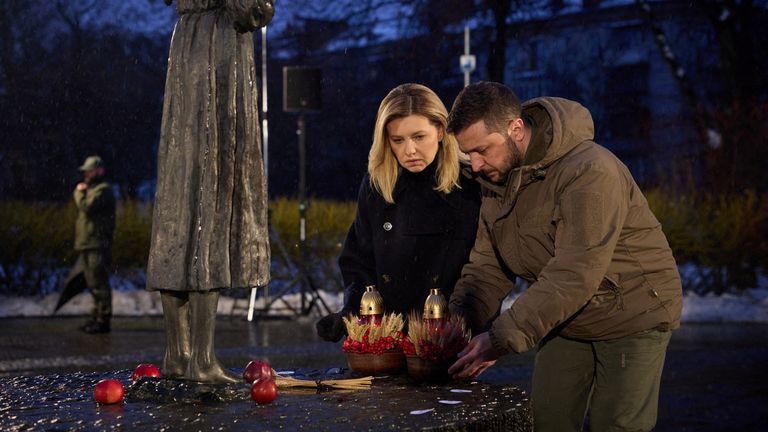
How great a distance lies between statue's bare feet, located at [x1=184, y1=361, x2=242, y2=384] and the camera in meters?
4.25

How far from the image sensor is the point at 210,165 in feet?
13.8

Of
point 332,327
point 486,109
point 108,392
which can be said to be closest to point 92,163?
point 332,327

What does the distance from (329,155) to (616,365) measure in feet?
84.1

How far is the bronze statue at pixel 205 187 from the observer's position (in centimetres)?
421

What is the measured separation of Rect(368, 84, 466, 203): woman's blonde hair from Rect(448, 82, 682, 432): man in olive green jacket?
15.0 inches

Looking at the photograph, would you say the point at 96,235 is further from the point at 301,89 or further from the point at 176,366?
the point at 176,366

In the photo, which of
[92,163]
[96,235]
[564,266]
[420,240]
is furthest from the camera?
[96,235]

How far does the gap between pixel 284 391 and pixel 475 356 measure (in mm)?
703

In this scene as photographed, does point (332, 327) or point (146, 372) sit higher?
point (332, 327)

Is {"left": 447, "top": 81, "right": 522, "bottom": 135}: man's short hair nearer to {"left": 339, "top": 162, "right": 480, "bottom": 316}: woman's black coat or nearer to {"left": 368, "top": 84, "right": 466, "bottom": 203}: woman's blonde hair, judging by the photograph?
{"left": 368, "top": 84, "right": 466, "bottom": 203}: woman's blonde hair

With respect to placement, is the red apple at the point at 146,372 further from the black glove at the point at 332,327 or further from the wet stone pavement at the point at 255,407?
the black glove at the point at 332,327

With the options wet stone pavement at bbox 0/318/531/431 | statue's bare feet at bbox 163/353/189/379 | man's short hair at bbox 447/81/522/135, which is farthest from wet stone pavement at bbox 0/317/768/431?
man's short hair at bbox 447/81/522/135

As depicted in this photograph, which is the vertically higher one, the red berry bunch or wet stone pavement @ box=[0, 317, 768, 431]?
the red berry bunch

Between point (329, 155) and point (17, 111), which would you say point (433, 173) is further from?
point (329, 155)
